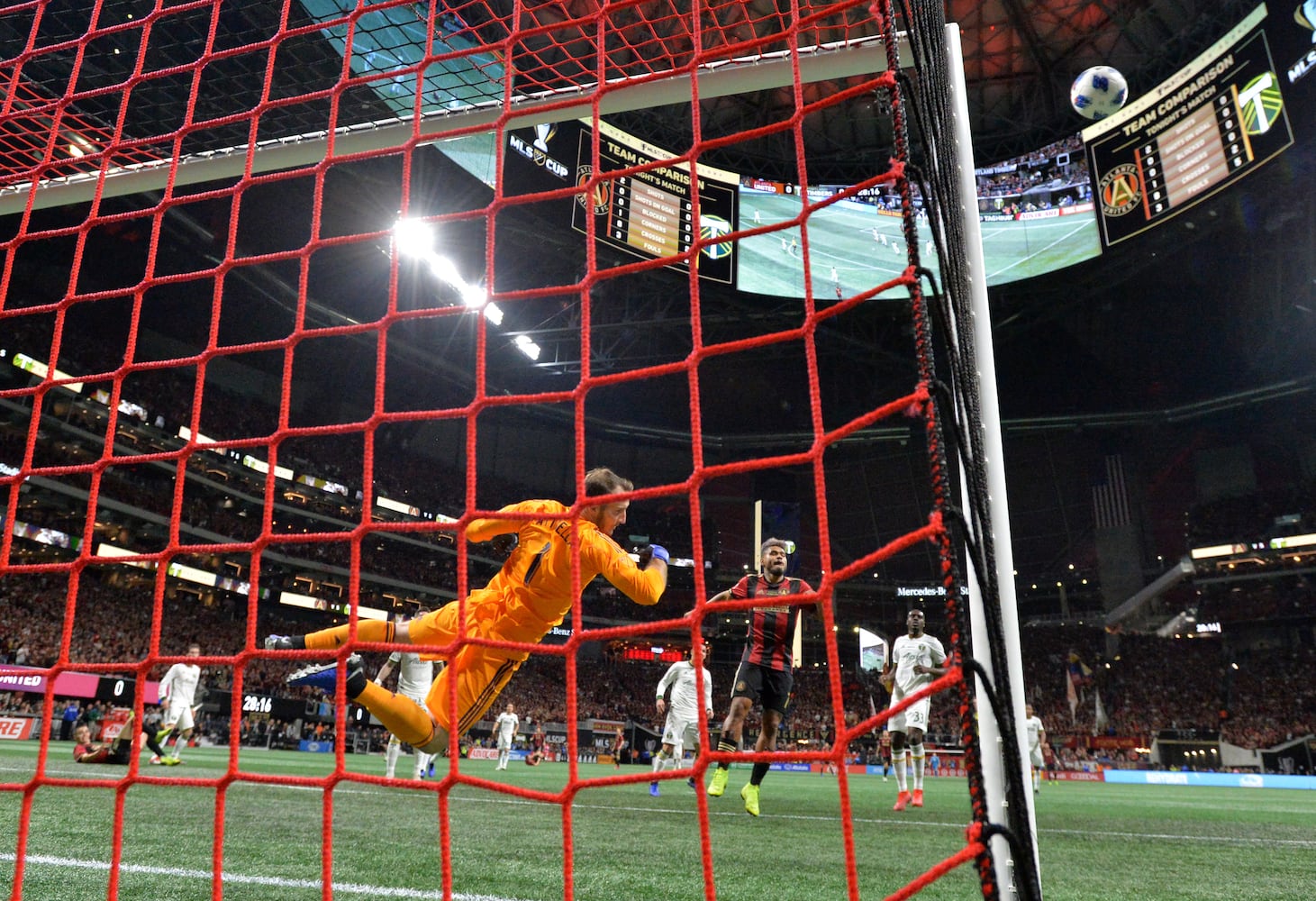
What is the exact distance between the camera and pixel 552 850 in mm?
4320

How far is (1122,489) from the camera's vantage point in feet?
97.8

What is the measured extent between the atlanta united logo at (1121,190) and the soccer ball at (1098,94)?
1185cm

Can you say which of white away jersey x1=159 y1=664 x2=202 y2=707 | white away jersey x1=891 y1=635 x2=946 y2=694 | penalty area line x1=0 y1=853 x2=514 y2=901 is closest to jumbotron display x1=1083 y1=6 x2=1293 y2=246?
white away jersey x1=891 y1=635 x2=946 y2=694

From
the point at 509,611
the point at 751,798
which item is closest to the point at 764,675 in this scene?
the point at 751,798

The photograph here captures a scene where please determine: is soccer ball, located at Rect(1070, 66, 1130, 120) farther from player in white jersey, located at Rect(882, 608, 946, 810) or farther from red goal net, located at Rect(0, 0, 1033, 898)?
player in white jersey, located at Rect(882, 608, 946, 810)

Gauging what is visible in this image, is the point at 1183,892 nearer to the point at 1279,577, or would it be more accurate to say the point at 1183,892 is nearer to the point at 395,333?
the point at 395,333

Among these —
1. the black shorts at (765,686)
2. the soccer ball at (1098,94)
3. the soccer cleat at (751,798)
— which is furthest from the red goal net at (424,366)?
the soccer ball at (1098,94)

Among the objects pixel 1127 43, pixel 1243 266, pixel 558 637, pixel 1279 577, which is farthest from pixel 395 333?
pixel 1279 577

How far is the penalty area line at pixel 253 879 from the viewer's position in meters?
3.01

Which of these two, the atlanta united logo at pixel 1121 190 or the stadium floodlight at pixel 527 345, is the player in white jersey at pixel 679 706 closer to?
the atlanta united logo at pixel 1121 190

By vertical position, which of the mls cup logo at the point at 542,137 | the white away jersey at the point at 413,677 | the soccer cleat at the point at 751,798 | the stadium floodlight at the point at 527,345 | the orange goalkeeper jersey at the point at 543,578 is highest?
the mls cup logo at the point at 542,137

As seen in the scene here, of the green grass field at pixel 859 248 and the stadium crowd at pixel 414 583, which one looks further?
the stadium crowd at pixel 414 583

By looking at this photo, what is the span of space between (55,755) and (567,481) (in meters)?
22.6

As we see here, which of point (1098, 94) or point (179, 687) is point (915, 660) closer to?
point (1098, 94)
